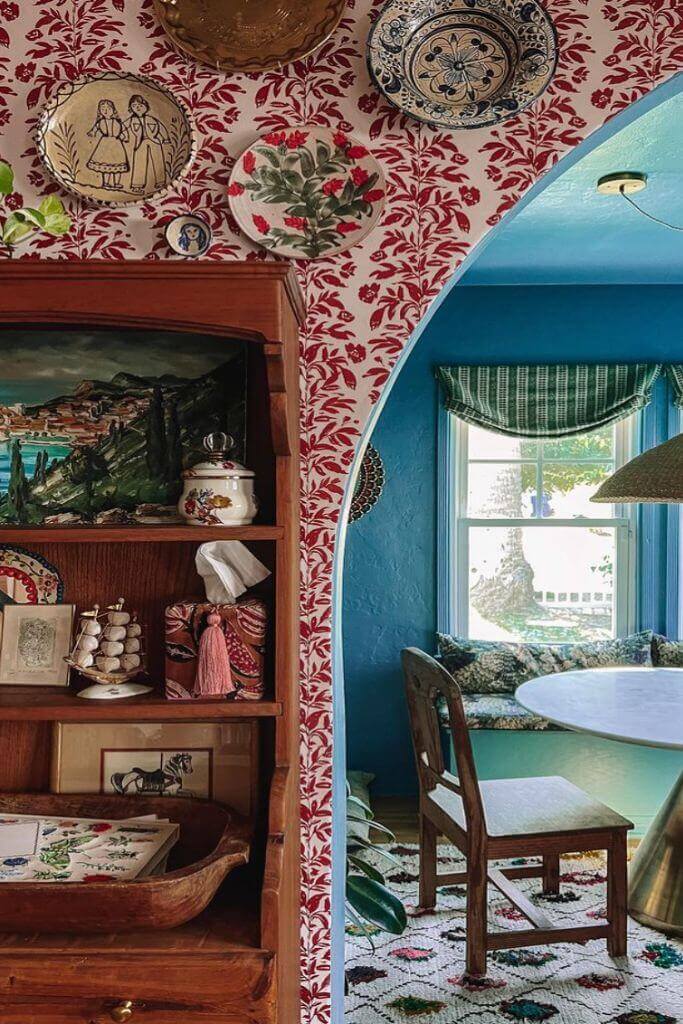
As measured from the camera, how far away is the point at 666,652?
182 inches

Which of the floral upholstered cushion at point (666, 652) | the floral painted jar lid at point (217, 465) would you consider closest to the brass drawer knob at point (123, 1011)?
the floral painted jar lid at point (217, 465)

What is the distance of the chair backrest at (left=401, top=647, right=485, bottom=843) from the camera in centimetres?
274

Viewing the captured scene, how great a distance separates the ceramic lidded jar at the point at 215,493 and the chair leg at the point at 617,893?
77.1 inches

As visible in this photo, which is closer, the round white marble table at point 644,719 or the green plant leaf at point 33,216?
the green plant leaf at point 33,216

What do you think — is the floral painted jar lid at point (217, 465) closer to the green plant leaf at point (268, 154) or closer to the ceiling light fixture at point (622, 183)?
the green plant leaf at point (268, 154)

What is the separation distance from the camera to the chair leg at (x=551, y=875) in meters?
3.42

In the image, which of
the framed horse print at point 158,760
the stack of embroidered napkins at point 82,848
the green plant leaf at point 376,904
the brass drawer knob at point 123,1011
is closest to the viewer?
the brass drawer knob at point 123,1011

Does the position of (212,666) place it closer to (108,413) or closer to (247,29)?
(108,413)

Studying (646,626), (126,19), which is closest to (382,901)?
(126,19)

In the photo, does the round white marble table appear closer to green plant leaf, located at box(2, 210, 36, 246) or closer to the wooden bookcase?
the wooden bookcase

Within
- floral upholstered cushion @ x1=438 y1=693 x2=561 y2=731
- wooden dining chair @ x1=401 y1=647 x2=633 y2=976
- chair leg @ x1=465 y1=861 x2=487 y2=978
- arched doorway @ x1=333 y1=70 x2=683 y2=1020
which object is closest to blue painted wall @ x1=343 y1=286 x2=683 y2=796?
floral upholstered cushion @ x1=438 y1=693 x2=561 y2=731

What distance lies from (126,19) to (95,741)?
4.33ft

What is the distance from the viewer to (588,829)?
2.89 m

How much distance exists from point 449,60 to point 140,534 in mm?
985
